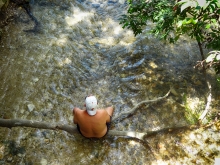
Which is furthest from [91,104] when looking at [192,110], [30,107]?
[192,110]

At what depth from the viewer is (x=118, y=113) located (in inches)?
174

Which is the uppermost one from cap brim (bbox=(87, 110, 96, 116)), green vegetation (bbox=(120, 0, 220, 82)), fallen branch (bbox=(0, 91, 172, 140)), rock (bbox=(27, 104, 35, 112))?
green vegetation (bbox=(120, 0, 220, 82))

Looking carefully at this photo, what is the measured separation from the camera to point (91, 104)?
10.5 feet

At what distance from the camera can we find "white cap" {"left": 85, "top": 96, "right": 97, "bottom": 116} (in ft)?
10.4

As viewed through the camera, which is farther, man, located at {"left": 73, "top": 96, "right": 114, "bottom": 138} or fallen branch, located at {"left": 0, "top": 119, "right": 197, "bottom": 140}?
fallen branch, located at {"left": 0, "top": 119, "right": 197, "bottom": 140}

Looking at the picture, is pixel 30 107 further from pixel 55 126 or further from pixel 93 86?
pixel 93 86

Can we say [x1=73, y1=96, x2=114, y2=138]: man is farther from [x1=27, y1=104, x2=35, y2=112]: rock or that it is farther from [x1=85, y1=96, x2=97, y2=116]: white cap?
[x1=27, y1=104, x2=35, y2=112]: rock

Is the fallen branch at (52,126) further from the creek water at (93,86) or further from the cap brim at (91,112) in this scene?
the cap brim at (91,112)

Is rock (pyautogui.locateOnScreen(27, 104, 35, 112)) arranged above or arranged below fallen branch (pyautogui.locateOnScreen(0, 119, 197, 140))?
below

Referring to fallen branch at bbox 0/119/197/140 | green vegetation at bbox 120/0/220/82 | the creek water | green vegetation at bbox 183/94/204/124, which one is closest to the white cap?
fallen branch at bbox 0/119/197/140

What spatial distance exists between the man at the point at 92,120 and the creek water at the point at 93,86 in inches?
12.7

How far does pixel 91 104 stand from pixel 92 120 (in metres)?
0.35

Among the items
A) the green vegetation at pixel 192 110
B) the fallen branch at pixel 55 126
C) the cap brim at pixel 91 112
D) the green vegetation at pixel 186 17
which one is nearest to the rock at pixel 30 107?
the fallen branch at pixel 55 126

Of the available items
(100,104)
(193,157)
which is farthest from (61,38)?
(193,157)
